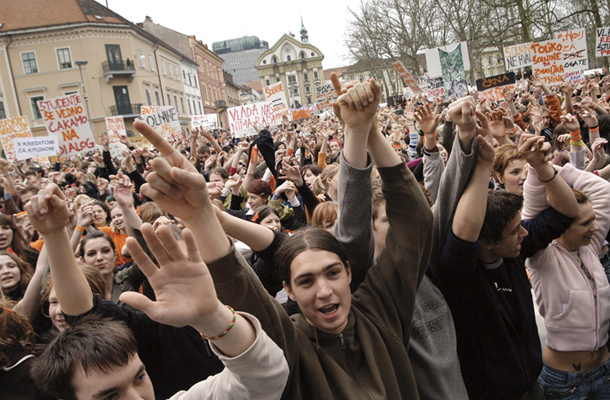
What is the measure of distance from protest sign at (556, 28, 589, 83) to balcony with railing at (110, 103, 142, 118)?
36951 millimetres

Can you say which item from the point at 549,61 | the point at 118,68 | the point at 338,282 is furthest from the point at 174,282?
the point at 118,68

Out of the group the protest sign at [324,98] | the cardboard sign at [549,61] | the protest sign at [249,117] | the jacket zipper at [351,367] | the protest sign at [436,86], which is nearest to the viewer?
the jacket zipper at [351,367]

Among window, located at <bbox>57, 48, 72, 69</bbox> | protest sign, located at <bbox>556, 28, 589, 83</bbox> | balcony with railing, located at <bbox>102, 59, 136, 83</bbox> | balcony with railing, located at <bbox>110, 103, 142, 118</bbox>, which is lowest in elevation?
protest sign, located at <bbox>556, 28, 589, 83</bbox>

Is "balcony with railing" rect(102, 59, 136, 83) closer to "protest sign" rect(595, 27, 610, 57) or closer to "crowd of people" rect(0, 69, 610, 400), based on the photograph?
"protest sign" rect(595, 27, 610, 57)

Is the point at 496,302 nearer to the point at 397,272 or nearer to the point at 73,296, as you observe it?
the point at 397,272

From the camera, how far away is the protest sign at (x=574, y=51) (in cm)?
994

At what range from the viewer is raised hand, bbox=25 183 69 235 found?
5.72 feet

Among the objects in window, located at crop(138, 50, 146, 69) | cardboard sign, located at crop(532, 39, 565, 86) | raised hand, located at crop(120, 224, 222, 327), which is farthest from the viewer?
window, located at crop(138, 50, 146, 69)

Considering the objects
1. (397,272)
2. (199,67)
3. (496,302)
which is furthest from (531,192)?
(199,67)

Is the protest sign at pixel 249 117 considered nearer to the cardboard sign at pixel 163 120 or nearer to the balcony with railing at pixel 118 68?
the cardboard sign at pixel 163 120

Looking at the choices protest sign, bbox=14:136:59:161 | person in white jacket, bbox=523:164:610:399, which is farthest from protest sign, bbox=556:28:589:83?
protest sign, bbox=14:136:59:161

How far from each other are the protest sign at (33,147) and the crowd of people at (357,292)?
32.4ft

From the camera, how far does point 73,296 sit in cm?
194

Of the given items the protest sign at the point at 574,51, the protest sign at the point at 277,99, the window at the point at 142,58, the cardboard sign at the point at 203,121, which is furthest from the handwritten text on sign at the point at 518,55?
the window at the point at 142,58
